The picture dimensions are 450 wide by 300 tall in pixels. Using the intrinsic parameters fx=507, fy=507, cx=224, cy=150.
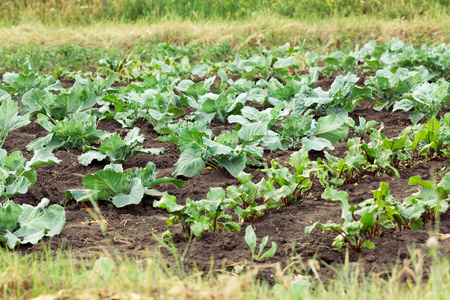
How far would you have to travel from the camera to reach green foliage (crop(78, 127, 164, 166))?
3.23 meters

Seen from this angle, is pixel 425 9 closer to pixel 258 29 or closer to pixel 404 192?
pixel 258 29

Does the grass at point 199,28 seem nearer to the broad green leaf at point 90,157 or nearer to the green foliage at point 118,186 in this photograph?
the broad green leaf at point 90,157

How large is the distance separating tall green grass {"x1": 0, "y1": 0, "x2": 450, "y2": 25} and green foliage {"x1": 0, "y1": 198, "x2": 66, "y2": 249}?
762 cm

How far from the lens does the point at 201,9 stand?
1073 centimetres

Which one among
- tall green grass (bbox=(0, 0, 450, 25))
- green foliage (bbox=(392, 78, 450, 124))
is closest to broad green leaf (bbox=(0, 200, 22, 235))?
green foliage (bbox=(392, 78, 450, 124))

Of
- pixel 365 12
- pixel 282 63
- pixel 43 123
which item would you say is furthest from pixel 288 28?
pixel 43 123

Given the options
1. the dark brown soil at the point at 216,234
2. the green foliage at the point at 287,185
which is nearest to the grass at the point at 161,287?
the dark brown soil at the point at 216,234

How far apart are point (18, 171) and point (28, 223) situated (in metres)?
0.55

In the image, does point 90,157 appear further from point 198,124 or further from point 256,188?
point 256,188

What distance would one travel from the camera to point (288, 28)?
879cm

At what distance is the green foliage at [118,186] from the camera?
2.72 meters

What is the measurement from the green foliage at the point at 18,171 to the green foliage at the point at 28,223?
0.62ft

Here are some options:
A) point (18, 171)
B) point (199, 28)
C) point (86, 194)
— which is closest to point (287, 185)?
point (86, 194)

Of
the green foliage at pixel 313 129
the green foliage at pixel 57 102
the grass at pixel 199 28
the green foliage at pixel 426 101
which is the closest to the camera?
the green foliage at pixel 313 129
